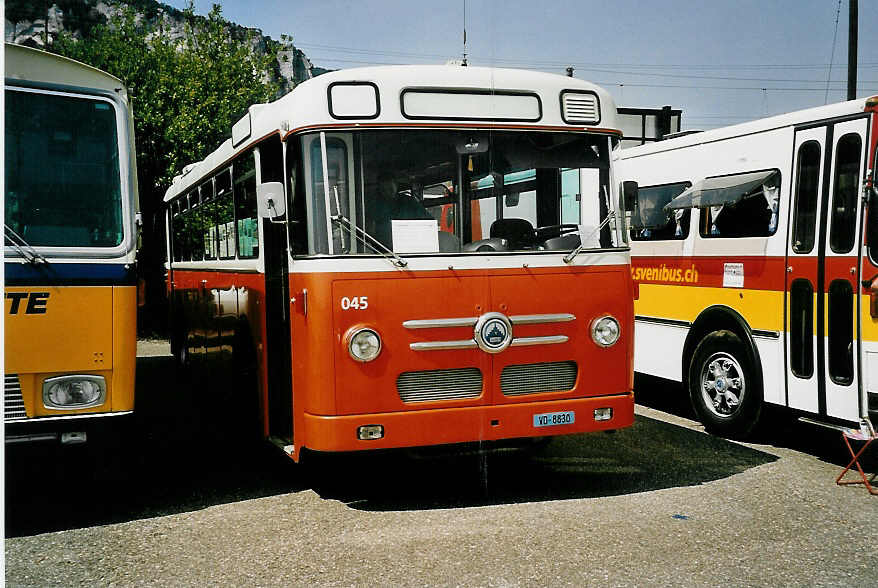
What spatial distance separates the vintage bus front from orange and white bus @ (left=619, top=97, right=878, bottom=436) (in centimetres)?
194

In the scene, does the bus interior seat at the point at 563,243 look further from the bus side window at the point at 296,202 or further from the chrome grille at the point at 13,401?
the chrome grille at the point at 13,401

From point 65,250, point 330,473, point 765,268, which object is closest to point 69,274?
point 65,250

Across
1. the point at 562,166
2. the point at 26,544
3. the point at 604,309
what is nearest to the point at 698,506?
the point at 604,309

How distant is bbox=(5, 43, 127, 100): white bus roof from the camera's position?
5504 mm

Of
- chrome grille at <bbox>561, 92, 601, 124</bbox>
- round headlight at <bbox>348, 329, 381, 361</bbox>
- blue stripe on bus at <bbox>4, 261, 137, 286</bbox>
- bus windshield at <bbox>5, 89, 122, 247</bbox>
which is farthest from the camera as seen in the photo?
chrome grille at <bbox>561, 92, 601, 124</bbox>

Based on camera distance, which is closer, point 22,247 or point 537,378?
point 22,247

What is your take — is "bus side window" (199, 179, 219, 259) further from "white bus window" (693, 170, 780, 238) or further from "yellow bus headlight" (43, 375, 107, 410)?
"white bus window" (693, 170, 780, 238)

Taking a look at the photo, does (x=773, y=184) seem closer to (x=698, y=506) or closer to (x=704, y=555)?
(x=698, y=506)

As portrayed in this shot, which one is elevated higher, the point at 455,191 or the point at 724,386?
the point at 455,191

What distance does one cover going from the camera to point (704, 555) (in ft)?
16.5

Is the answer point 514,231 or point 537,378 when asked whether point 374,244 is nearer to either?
point 514,231

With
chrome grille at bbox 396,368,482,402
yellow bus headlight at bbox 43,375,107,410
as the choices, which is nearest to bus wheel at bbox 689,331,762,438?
chrome grille at bbox 396,368,482,402

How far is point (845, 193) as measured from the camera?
23.4 feet

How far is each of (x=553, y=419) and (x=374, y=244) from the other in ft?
5.55
